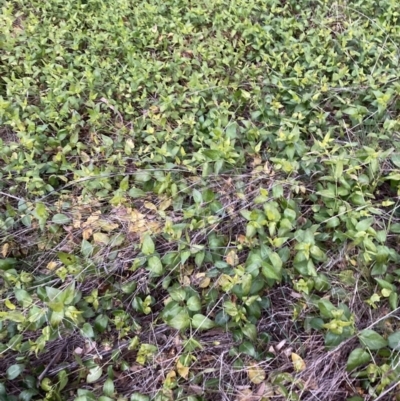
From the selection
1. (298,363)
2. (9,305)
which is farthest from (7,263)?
(298,363)

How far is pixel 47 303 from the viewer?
1.68m

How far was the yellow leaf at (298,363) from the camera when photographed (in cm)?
161

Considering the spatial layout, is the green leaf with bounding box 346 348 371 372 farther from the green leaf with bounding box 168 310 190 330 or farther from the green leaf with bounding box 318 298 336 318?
the green leaf with bounding box 168 310 190 330

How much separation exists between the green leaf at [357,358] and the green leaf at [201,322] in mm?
516

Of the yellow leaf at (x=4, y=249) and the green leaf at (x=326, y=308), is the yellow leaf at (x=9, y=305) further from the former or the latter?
the green leaf at (x=326, y=308)

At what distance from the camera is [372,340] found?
60.7 inches

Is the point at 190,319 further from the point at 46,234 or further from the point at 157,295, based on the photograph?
the point at 46,234

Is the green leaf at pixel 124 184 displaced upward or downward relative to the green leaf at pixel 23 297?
upward

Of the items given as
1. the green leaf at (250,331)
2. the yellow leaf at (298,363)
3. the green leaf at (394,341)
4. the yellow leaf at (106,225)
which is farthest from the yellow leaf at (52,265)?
the green leaf at (394,341)

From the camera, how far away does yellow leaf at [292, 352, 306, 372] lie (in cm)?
161

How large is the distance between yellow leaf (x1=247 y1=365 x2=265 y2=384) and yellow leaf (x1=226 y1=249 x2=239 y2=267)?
1.38 feet

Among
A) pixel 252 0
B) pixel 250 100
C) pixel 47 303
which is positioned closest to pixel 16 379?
pixel 47 303

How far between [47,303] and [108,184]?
2.49 feet

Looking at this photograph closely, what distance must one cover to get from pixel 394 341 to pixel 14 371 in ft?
4.65
